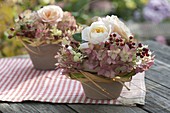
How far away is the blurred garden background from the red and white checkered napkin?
107 cm

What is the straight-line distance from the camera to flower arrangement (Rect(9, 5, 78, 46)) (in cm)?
219

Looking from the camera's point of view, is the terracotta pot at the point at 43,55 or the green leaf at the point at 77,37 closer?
the green leaf at the point at 77,37

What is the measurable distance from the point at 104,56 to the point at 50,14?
52 centimetres

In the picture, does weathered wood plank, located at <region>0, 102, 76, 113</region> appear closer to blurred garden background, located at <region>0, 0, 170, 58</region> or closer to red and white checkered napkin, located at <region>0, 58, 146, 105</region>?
red and white checkered napkin, located at <region>0, 58, 146, 105</region>

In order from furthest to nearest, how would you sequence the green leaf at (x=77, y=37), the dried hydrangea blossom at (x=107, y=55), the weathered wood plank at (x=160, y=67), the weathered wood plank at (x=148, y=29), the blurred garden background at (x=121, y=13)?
the weathered wood plank at (x=148, y=29) → the blurred garden background at (x=121, y=13) → the weathered wood plank at (x=160, y=67) → the green leaf at (x=77, y=37) → the dried hydrangea blossom at (x=107, y=55)

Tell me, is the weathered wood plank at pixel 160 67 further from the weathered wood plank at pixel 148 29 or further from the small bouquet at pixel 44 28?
the weathered wood plank at pixel 148 29

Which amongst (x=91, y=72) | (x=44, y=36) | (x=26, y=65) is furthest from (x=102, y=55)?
(x=26, y=65)

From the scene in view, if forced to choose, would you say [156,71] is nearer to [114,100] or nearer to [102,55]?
[114,100]

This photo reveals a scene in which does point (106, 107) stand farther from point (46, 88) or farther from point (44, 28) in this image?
point (44, 28)

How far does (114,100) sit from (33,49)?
0.54 m

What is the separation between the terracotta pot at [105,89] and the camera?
188 cm

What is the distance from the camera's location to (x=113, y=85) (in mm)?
1880

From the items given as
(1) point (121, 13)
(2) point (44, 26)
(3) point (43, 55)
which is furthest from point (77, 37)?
(1) point (121, 13)

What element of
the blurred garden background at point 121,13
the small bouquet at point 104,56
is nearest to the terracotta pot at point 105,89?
the small bouquet at point 104,56
